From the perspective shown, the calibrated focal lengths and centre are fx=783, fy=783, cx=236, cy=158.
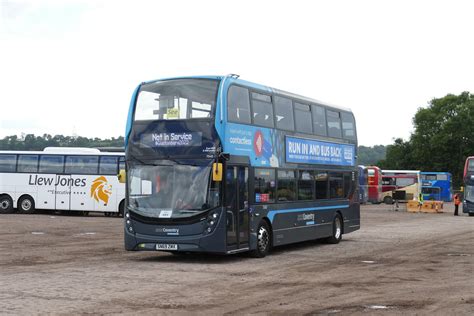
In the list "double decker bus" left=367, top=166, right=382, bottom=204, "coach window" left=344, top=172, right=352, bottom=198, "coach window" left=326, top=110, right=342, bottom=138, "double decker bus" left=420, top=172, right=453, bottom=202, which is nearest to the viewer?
"coach window" left=326, top=110, right=342, bottom=138

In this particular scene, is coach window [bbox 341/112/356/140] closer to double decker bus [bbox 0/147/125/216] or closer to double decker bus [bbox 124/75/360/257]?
double decker bus [bbox 124/75/360/257]

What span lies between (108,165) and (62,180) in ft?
8.36

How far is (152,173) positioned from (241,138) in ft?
7.05

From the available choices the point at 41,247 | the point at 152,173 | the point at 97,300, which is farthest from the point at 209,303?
the point at 41,247

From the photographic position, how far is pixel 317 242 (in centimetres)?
2409

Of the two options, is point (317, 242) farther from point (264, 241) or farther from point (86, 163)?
point (86, 163)

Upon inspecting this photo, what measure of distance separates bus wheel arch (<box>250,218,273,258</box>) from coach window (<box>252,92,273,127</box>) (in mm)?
2352

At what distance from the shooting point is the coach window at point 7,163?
4016 cm

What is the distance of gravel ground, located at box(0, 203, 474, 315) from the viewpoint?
10.7m

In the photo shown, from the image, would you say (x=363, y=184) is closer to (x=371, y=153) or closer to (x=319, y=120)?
(x=319, y=120)

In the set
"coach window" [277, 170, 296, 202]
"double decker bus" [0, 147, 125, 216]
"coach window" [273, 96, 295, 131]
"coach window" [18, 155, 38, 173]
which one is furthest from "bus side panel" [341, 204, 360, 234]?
"coach window" [18, 155, 38, 173]

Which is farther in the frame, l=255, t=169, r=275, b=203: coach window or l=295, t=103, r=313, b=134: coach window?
l=295, t=103, r=313, b=134: coach window

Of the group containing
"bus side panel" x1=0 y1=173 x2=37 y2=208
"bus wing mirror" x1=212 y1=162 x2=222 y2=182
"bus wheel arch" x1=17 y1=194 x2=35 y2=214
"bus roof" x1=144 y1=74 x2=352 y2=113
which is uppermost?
"bus roof" x1=144 y1=74 x2=352 y2=113

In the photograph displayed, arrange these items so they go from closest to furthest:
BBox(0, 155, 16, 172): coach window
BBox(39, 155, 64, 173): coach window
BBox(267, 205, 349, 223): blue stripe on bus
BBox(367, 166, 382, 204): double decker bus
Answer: BBox(267, 205, 349, 223): blue stripe on bus, BBox(39, 155, 64, 173): coach window, BBox(0, 155, 16, 172): coach window, BBox(367, 166, 382, 204): double decker bus
